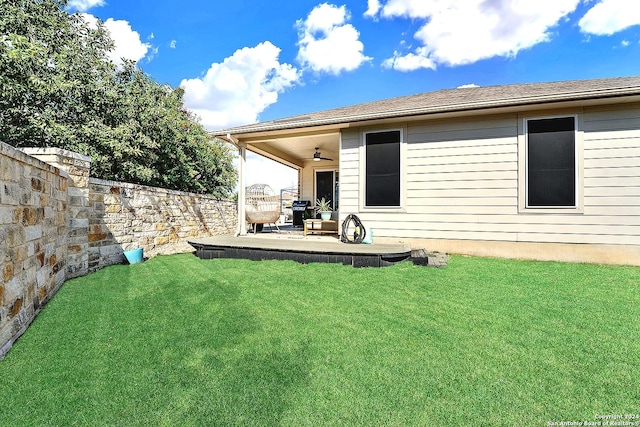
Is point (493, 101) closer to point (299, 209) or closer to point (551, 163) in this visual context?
point (551, 163)

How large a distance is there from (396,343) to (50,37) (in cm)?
1155

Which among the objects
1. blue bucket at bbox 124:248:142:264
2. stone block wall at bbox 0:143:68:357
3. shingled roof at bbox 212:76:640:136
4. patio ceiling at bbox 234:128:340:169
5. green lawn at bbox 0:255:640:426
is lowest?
green lawn at bbox 0:255:640:426

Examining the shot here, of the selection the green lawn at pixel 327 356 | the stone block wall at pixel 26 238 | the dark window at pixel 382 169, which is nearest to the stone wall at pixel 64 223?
the stone block wall at pixel 26 238

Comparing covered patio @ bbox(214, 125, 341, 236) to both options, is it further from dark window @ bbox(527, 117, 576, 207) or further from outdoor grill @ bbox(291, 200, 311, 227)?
dark window @ bbox(527, 117, 576, 207)

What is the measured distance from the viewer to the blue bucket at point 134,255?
5147 mm

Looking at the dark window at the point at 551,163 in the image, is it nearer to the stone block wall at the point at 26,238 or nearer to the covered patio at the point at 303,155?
the covered patio at the point at 303,155

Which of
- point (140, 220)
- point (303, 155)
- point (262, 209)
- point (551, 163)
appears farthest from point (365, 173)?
point (140, 220)

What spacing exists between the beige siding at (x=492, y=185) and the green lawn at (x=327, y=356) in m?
1.71

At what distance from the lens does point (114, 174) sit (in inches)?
360

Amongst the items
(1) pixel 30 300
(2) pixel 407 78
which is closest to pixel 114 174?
(1) pixel 30 300

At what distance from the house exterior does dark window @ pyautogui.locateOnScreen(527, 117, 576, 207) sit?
0.02 m

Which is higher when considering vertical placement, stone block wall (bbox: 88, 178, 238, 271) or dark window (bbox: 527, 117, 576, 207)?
dark window (bbox: 527, 117, 576, 207)

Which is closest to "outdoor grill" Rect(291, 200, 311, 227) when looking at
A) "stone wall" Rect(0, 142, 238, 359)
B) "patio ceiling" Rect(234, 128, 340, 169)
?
"patio ceiling" Rect(234, 128, 340, 169)

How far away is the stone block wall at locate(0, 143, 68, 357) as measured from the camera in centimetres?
209
